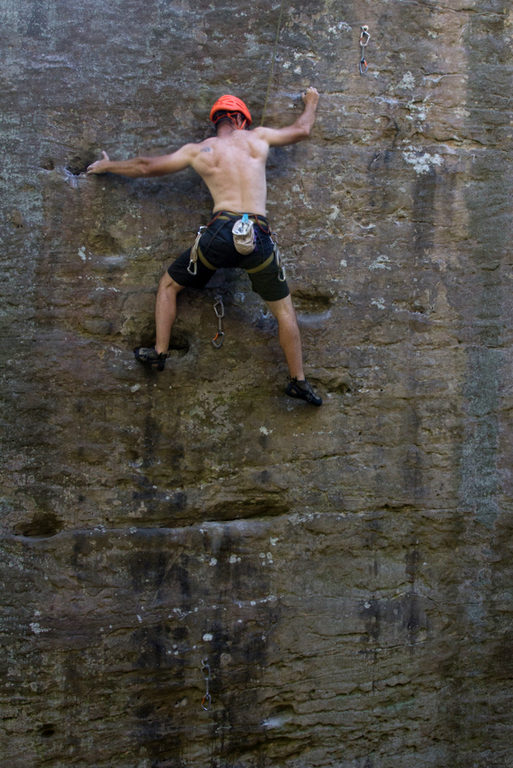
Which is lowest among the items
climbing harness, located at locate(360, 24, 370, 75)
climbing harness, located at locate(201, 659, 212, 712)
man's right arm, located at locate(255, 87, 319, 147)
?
climbing harness, located at locate(201, 659, 212, 712)

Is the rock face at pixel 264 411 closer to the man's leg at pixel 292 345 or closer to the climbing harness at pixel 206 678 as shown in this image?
the climbing harness at pixel 206 678

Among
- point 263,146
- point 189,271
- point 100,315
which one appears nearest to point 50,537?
point 100,315

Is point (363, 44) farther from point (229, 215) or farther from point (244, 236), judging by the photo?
point (244, 236)

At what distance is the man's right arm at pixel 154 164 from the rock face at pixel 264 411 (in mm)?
118

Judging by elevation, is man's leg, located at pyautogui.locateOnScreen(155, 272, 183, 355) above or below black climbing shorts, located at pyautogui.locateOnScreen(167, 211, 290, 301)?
below

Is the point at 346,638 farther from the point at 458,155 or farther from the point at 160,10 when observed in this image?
the point at 160,10

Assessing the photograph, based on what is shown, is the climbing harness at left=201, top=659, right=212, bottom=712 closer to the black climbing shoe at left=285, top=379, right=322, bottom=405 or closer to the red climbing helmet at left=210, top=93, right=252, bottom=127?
the black climbing shoe at left=285, top=379, right=322, bottom=405

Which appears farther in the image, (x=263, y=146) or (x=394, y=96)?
(x=394, y=96)

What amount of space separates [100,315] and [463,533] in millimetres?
2314

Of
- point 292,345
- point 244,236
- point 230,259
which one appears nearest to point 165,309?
point 230,259

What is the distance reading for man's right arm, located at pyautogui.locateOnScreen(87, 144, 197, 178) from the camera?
3.80 m

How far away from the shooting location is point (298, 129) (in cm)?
391

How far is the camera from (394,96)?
417cm

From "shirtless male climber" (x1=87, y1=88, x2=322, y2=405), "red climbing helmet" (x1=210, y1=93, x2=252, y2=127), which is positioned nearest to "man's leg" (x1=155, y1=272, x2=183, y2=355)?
"shirtless male climber" (x1=87, y1=88, x2=322, y2=405)
